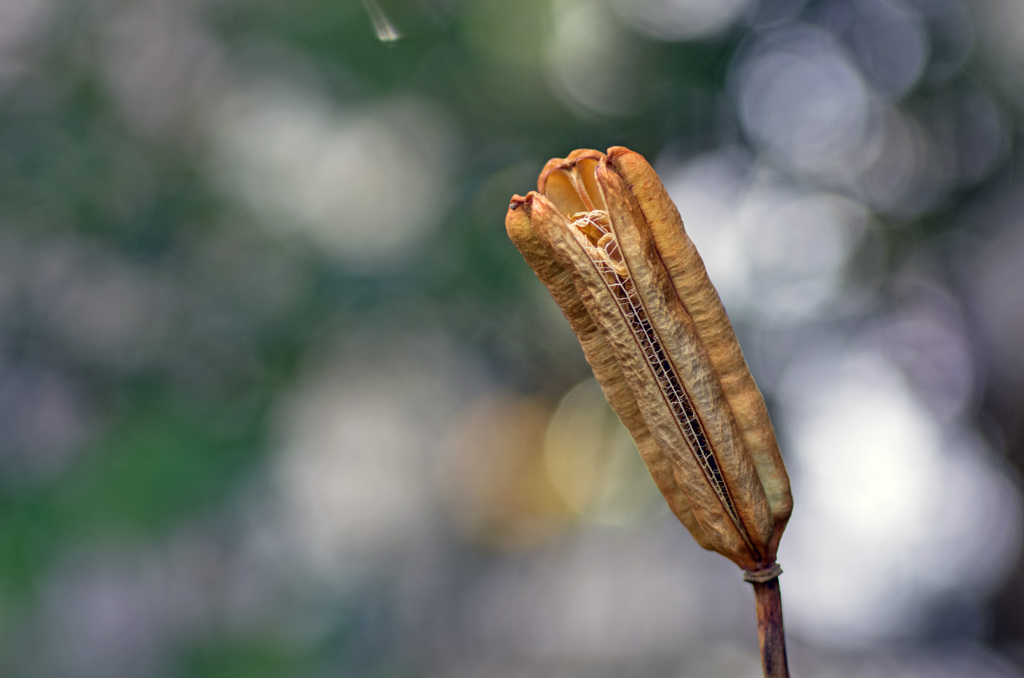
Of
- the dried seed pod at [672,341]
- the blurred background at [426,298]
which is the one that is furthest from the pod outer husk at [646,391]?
the blurred background at [426,298]

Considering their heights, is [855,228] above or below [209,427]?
above

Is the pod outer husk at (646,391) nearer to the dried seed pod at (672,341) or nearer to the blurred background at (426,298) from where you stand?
the dried seed pod at (672,341)

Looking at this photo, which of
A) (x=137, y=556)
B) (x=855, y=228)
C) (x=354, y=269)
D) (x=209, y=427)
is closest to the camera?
(x=137, y=556)

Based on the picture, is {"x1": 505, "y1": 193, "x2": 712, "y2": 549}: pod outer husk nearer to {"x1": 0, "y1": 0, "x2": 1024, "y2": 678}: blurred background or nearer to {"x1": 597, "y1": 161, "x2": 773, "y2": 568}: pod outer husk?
{"x1": 597, "y1": 161, "x2": 773, "y2": 568}: pod outer husk

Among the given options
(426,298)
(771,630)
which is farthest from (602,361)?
(426,298)

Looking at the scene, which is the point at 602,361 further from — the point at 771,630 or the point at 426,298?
the point at 426,298

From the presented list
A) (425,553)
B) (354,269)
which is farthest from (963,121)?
(425,553)

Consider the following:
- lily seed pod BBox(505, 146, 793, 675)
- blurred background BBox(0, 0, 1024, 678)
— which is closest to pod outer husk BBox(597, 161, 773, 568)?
lily seed pod BBox(505, 146, 793, 675)

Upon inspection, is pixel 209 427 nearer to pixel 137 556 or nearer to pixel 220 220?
pixel 137 556
